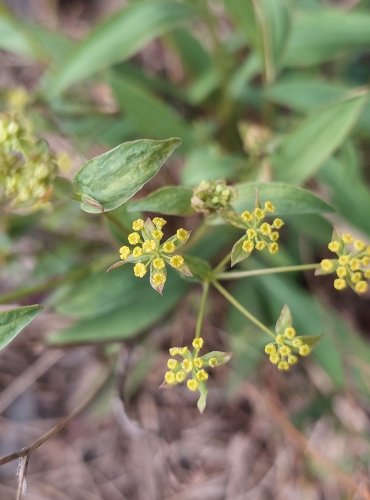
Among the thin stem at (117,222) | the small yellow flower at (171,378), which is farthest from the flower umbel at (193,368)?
the thin stem at (117,222)

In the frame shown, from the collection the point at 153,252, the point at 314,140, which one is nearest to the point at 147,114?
the point at 314,140

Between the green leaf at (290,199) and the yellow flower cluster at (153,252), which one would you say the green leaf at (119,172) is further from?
the green leaf at (290,199)

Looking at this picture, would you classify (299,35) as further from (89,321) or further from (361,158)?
(89,321)

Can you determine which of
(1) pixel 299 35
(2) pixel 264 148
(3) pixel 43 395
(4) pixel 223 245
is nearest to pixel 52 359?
(3) pixel 43 395

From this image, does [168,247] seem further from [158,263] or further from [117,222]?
[117,222]

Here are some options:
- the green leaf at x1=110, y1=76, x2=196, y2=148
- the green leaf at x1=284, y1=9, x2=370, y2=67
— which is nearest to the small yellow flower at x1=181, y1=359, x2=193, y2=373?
the green leaf at x1=110, y1=76, x2=196, y2=148

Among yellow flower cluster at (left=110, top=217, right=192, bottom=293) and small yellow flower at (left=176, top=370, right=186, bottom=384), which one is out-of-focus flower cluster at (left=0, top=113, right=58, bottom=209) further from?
small yellow flower at (left=176, top=370, right=186, bottom=384)
